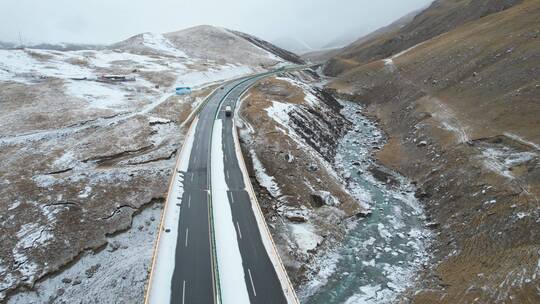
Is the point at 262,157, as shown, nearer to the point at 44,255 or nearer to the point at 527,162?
the point at 44,255

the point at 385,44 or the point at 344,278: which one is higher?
the point at 385,44

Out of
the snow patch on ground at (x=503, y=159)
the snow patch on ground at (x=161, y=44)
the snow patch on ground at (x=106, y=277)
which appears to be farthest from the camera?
the snow patch on ground at (x=161, y=44)

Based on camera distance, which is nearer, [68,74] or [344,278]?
[344,278]

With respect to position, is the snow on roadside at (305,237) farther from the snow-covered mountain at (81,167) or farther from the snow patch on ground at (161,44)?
the snow patch on ground at (161,44)

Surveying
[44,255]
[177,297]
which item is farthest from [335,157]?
[44,255]

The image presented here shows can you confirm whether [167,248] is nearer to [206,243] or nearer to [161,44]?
[206,243]

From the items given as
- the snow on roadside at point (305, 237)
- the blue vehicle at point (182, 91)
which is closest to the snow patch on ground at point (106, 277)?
the snow on roadside at point (305, 237)

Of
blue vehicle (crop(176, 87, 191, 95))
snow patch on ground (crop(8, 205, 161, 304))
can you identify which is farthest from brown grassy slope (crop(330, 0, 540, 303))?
blue vehicle (crop(176, 87, 191, 95))

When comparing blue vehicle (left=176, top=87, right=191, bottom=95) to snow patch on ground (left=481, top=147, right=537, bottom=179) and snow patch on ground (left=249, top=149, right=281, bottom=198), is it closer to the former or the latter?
snow patch on ground (left=249, top=149, right=281, bottom=198)
